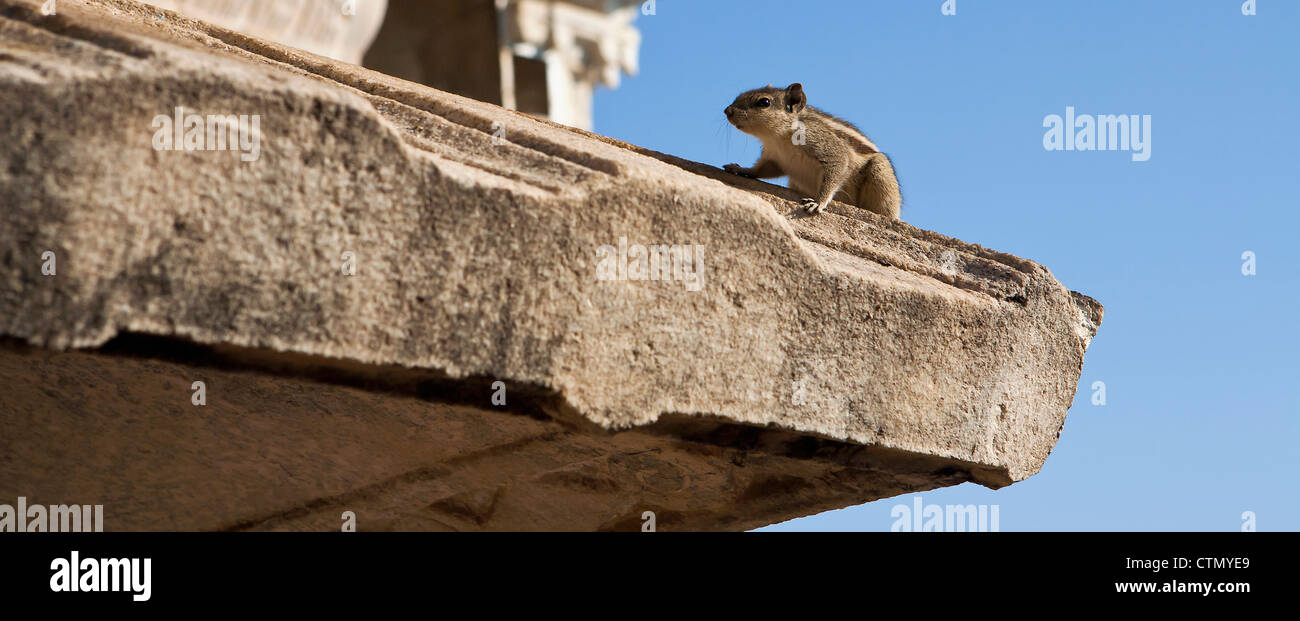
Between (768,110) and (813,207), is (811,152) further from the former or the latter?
(813,207)

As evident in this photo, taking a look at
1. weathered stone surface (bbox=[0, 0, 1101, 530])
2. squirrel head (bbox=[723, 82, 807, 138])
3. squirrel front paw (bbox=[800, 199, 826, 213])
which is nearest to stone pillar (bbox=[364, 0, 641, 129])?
squirrel head (bbox=[723, 82, 807, 138])

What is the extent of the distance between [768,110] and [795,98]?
0.13 metres

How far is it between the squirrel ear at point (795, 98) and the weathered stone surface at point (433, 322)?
128cm

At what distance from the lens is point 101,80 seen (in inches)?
88.6

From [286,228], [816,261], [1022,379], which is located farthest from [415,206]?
[1022,379]

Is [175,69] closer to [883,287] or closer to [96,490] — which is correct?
[96,490]

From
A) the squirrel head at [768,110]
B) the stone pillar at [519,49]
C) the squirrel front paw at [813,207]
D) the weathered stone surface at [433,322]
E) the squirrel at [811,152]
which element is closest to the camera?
the weathered stone surface at [433,322]

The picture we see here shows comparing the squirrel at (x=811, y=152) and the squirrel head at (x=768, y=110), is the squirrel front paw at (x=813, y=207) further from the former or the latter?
the squirrel head at (x=768, y=110)

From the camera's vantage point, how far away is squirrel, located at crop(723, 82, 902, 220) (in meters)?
4.80

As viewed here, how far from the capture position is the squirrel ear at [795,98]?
5105 millimetres

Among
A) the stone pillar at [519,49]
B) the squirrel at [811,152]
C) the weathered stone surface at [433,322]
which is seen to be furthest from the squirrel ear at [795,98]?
the stone pillar at [519,49]

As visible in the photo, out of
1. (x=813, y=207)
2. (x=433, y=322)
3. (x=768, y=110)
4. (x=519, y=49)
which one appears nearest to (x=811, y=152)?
(x=768, y=110)

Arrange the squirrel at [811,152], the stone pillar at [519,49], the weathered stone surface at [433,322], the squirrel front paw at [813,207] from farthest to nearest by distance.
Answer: the stone pillar at [519,49] < the squirrel at [811,152] < the squirrel front paw at [813,207] < the weathered stone surface at [433,322]

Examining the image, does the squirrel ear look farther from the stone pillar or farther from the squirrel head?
the stone pillar
